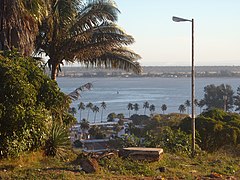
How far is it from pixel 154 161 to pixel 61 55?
6311 millimetres

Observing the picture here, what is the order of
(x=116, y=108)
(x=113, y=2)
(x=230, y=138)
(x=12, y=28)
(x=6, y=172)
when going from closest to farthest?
(x=6, y=172), (x=12, y=28), (x=113, y=2), (x=230, y=138), (x=116, y=108)

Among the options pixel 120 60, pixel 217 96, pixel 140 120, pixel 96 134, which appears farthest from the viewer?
pixel 217 96

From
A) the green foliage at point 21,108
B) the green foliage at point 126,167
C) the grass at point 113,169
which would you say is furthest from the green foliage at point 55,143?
the green foliage at point 126,167

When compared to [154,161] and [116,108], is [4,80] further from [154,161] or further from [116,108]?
[116,108]

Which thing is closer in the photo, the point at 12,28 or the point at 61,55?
the point at 12,28

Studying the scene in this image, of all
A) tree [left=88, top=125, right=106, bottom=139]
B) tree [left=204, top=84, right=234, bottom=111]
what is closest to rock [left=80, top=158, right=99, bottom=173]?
tree [left=88, top=125, right=106, bottom=139]

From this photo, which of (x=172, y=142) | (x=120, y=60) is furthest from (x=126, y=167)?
(x=120, y=60)

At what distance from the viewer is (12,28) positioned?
1266 cm

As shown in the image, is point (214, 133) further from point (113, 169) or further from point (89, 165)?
point (89, 165)

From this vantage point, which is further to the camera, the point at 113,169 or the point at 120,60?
the point at 120,60

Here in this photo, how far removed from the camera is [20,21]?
1250 cm

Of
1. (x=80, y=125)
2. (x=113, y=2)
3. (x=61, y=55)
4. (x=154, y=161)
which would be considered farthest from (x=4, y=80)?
(x=80, y=125)

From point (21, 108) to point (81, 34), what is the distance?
721cm

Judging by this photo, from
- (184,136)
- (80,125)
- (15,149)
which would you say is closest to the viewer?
(15,149)
